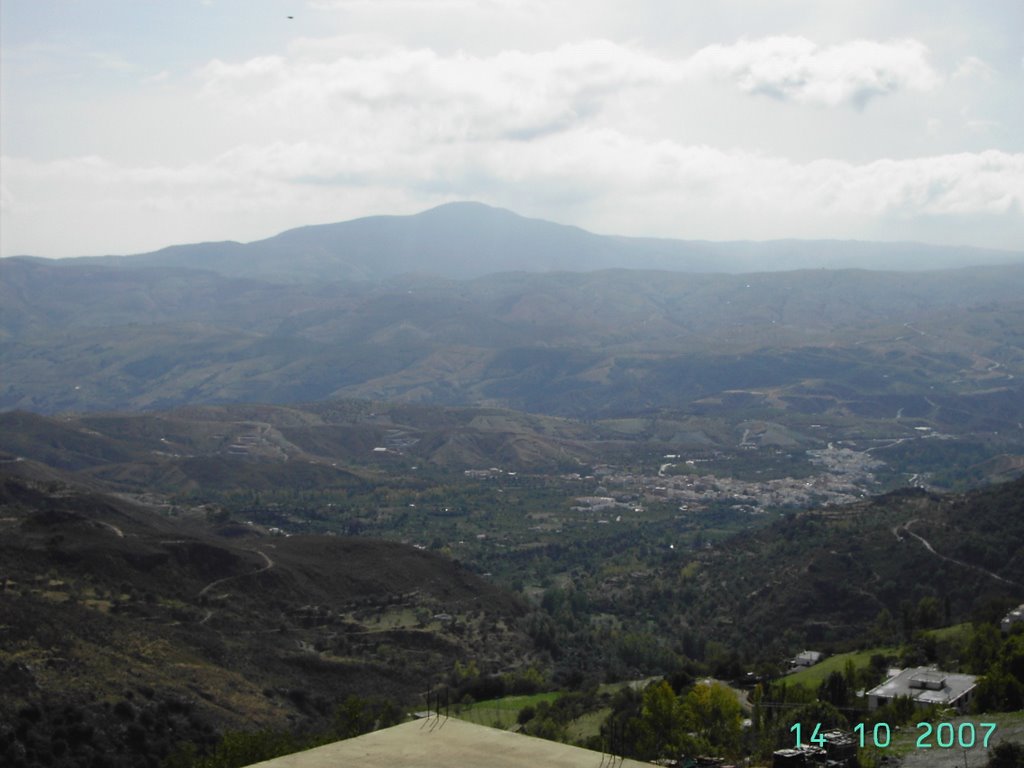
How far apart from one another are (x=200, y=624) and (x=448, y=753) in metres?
32.5

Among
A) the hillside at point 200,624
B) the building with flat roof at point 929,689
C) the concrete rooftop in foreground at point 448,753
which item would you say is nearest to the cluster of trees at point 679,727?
the building with flat roof at point 929,689

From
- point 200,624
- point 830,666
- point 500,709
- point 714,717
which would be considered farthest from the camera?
point 200,624

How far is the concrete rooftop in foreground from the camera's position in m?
23.5

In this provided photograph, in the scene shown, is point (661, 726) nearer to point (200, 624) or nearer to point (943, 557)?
point (200, 624)

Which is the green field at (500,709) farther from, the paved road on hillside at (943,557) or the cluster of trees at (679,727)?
the paved road on hillside at (943,557)

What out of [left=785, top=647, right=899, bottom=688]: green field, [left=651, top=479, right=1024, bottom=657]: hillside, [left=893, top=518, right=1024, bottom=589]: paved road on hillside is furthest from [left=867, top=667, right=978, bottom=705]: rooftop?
[left=893, top=518, right=1024, bottom=589]: paved road on hillside

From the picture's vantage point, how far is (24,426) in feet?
462

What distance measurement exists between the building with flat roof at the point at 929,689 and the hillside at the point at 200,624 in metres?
21.1

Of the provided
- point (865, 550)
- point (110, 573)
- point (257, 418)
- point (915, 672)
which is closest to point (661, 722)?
point (915, 672)

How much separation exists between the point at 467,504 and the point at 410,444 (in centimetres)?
4811

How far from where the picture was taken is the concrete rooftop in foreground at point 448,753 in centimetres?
2345

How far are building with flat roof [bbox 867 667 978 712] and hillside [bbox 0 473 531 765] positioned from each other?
21.1 metres

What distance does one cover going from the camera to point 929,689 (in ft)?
119

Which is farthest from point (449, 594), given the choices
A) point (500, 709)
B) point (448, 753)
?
point (448, 753)
